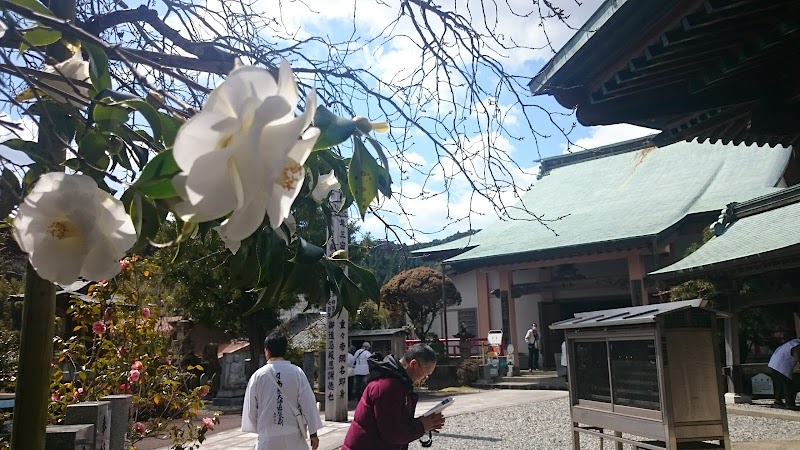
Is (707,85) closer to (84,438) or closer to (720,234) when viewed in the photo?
(84,438)

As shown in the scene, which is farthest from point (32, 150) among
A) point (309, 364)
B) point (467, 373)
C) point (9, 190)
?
point (467, 373)

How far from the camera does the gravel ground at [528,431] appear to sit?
781 centimetres

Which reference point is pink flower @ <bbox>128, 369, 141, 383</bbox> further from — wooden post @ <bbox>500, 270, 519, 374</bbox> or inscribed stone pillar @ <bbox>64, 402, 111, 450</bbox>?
wooden post @ <bbox>500, 270, 519, 374</bbox>

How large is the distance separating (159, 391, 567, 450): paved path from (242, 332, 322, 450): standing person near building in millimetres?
3601

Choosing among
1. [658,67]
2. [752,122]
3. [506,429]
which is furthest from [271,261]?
[506,429]

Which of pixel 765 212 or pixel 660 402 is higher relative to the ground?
pixel 765 212

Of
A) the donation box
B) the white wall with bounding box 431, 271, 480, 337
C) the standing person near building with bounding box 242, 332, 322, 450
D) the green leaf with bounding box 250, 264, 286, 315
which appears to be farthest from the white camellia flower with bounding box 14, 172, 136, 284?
the white wall with bounding box 431, 271, 480, 337

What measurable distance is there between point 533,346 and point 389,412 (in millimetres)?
14989

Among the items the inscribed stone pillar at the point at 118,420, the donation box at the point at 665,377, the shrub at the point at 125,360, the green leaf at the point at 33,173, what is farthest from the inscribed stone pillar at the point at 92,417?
the donation box at the point at 665,377

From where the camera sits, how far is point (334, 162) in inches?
45.0

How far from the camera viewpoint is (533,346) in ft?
58.0

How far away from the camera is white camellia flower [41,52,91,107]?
47.9 inches

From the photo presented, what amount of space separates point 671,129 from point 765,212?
7.02 m

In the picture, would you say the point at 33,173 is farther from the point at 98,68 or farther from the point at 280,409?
the point at 280,409
